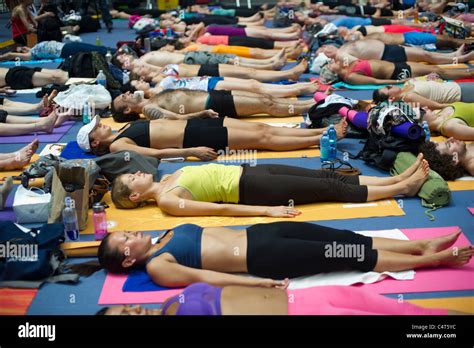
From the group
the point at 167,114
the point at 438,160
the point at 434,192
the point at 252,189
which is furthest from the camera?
the point at 167,114

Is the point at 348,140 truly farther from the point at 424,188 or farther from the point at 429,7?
the point at 429,7

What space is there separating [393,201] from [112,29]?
37.3 feet

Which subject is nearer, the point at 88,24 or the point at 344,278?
the point at 344,278

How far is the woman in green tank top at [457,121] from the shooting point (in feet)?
20.6

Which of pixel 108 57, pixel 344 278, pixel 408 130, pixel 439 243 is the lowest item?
pixel 344 278

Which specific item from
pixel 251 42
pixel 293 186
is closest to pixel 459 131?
pixel 293 186

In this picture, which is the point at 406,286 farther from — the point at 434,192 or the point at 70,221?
the point at 70,221

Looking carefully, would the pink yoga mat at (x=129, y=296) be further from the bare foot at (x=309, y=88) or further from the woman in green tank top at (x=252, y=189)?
the bare foot at (x=309, y=88)

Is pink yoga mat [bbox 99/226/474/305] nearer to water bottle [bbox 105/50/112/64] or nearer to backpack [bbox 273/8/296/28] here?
water bottle [bbox 105/50/112/64]

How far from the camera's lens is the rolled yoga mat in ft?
18.2

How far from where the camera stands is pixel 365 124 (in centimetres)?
648

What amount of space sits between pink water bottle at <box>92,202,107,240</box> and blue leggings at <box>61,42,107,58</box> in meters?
5.89

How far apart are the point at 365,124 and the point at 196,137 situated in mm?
1813
